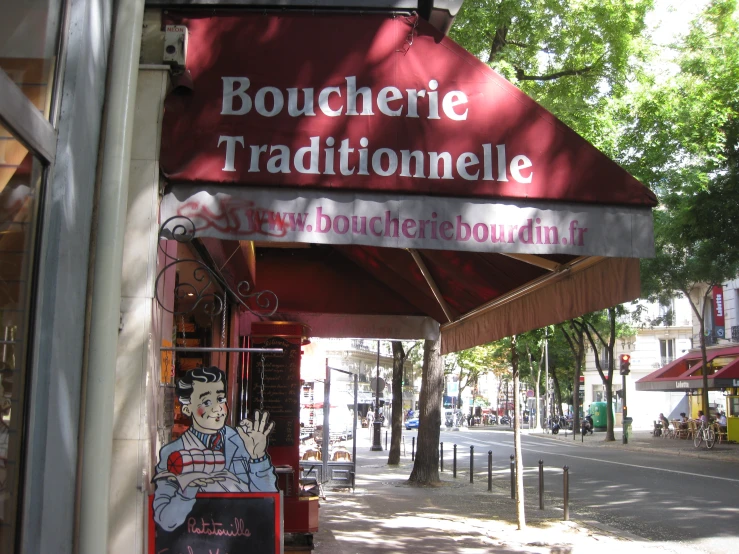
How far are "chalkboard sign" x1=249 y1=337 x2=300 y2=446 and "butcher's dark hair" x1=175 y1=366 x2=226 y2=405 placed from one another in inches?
221

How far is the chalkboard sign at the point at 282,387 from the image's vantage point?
9773 millimetres

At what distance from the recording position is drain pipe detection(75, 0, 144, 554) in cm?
385

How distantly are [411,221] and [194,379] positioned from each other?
1.53 m

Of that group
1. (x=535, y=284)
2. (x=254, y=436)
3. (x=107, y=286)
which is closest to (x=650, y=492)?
(x=535, y=284)

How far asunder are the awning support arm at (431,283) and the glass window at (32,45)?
143 inches

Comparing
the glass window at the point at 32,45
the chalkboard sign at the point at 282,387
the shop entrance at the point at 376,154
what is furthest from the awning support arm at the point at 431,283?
the glass window at the point at 32,45

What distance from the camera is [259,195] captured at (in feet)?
14.8

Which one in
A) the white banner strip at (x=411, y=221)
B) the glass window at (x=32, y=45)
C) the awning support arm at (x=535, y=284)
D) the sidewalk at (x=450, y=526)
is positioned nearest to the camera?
the glass window at (x=32, y=45)

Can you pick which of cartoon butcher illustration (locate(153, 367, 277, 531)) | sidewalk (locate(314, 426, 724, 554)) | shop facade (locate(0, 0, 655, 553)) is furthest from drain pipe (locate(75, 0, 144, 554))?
sidewalk (locate(314, 426, 724, 554))

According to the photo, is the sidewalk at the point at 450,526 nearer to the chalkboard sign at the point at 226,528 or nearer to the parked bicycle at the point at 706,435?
the chalkboard sign at the point at 226,528

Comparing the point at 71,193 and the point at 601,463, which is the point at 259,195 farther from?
the point at 601,463

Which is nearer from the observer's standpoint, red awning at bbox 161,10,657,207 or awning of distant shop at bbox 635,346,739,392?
red awning at bbox 161,10,657,207

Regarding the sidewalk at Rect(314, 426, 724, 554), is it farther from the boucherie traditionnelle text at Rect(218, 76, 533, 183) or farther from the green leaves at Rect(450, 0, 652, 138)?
the green leaves at Rect(450, 0, 652, 138)

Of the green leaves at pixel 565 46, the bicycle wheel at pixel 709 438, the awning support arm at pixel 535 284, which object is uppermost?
the green leaves at pixel 565 46
